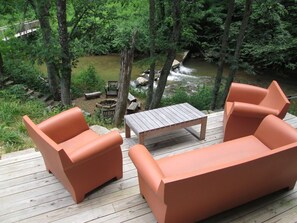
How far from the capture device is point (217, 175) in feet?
6.16

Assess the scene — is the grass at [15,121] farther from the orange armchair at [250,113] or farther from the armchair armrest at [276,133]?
the armchair armrest at [276,133]

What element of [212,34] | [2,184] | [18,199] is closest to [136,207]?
[18,199]

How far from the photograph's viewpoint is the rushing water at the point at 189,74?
10109 mm

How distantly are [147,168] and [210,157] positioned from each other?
2.30 feet

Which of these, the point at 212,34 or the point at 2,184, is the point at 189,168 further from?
the point at 212,34

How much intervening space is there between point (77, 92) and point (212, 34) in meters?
5.82

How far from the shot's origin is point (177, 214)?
205cm

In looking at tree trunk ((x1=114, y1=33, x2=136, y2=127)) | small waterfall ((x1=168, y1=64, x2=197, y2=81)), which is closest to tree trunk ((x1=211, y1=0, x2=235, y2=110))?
tree trunk ((x1=114, y1=33, x2=136, y2=127))

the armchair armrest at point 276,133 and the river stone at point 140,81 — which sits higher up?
the armchair armrest at point 276,133

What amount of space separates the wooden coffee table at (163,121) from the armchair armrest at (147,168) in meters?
0.88

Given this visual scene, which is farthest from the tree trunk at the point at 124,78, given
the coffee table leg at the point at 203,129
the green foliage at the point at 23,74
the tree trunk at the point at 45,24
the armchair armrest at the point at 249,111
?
the green foliage at the point at 23,74

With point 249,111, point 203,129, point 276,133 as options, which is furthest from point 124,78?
point 276,133

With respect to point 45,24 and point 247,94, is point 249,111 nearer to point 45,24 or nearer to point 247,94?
point 247,94

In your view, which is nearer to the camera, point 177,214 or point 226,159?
point 177,214
